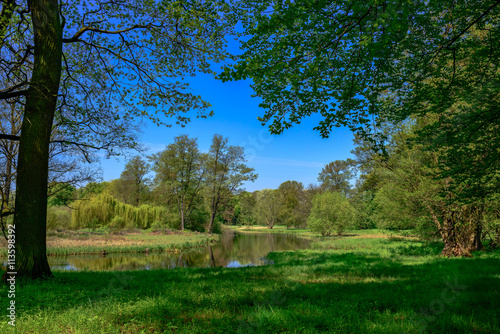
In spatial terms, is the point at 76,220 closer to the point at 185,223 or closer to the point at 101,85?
the point at 185,223

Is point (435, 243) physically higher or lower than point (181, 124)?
lower

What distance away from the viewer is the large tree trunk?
570 cm

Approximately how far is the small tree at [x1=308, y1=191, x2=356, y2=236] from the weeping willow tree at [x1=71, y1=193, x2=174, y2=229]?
21.5 m

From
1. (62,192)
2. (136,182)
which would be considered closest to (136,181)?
(136,182)

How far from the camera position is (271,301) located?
4.48 metres

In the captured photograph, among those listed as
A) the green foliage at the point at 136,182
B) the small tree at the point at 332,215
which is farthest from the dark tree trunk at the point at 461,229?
the green foliage at the point at 136,182

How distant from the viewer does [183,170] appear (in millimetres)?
39656

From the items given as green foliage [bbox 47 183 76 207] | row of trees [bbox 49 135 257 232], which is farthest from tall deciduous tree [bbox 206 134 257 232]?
green foliage [bbox 47 183 76 207]

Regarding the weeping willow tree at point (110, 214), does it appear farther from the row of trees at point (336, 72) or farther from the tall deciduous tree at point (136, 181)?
the row of trees at point (336, 72)

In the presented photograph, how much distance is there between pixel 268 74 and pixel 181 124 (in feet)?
17.4

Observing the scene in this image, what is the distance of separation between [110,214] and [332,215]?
28.5 m

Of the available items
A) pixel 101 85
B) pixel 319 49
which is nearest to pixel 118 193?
pixel 101 85

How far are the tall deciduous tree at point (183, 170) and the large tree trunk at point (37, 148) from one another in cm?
3269

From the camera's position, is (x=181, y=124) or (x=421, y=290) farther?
(x=181, y=124)
